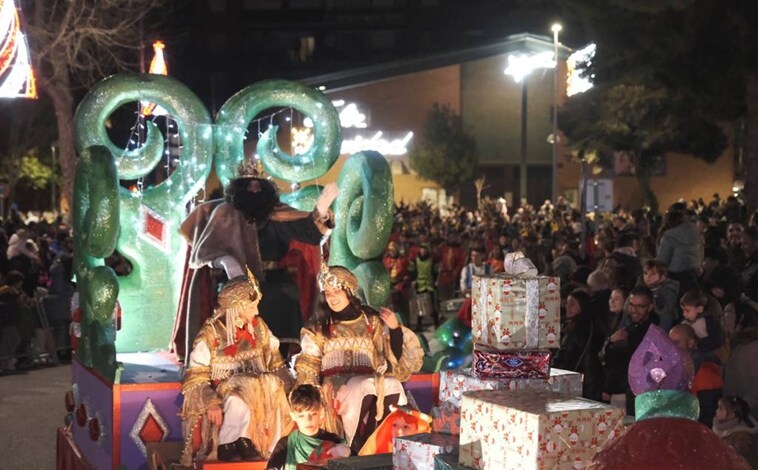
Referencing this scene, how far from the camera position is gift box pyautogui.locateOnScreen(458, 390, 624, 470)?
11.9ft

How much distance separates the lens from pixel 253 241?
8594 mm

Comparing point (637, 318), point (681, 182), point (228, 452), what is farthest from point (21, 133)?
point (228, 452)

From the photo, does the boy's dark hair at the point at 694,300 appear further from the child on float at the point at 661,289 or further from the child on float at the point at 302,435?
the child on float at the point at 302,435

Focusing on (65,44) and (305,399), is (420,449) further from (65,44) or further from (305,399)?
(65,44)

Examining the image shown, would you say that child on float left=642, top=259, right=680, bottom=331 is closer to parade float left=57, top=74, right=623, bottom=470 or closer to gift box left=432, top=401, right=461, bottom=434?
parade float left=57, top=74, right=623, bottom=470

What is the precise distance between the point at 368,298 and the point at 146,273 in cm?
200

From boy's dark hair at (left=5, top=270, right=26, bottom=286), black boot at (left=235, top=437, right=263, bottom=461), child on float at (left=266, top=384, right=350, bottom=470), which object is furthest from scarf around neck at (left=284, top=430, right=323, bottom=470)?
boy's dark hair at (left=5, top=270, right=26, bottom=286)

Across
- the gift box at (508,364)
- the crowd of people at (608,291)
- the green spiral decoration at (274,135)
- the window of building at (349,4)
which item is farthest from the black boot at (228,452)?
the window of building at (349,4)

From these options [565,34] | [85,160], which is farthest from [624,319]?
[565,34]

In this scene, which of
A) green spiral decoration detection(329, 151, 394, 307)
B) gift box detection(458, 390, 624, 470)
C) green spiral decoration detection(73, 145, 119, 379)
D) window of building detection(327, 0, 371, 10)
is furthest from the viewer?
window of building detection(327, 0, 371, 10)

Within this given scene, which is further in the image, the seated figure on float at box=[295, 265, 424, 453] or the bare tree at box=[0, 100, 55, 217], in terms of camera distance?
the bare tree at box=[0, 100, 55, 217]

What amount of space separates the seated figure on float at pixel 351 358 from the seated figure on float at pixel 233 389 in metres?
0.32

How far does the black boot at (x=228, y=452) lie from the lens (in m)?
6.84

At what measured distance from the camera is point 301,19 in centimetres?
6856
